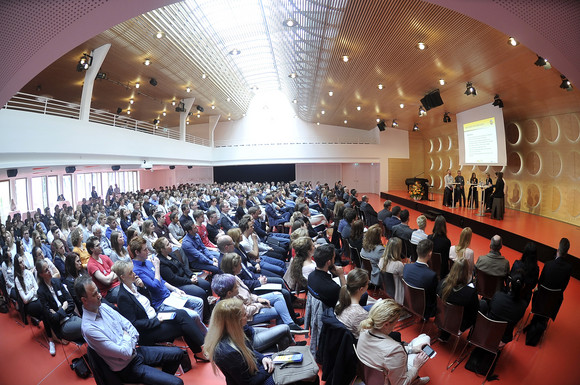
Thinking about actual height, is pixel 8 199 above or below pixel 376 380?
above

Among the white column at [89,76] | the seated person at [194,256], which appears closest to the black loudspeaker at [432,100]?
the seated person at [194,256]

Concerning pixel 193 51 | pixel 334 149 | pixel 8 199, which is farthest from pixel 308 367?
pixel 334 149

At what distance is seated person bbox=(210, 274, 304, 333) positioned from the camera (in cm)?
319

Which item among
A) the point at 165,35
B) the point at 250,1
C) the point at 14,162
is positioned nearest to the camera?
the point at 14,162

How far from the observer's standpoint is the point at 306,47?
962 centimetres

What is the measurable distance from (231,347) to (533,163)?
12474mm

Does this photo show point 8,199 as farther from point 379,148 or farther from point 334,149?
point 379,148

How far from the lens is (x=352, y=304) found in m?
3.08

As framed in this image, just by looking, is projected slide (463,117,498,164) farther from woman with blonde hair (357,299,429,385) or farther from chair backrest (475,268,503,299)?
woman with blonde hair (357,299,429,385)

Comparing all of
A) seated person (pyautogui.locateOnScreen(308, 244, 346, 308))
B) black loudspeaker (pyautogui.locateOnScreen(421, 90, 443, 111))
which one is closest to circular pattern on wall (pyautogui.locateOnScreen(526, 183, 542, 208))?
black loudspeaker (pyautogui.locateOnScreen(421, 90, 443, 111))

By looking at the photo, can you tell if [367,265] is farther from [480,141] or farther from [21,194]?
[21,194]

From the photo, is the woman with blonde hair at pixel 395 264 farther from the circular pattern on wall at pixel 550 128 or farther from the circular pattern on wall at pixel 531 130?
the circular pattern on wall at pixel 531 130

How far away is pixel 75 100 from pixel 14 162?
961 centimetres

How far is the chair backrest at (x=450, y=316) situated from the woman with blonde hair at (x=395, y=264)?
0.63 metres
